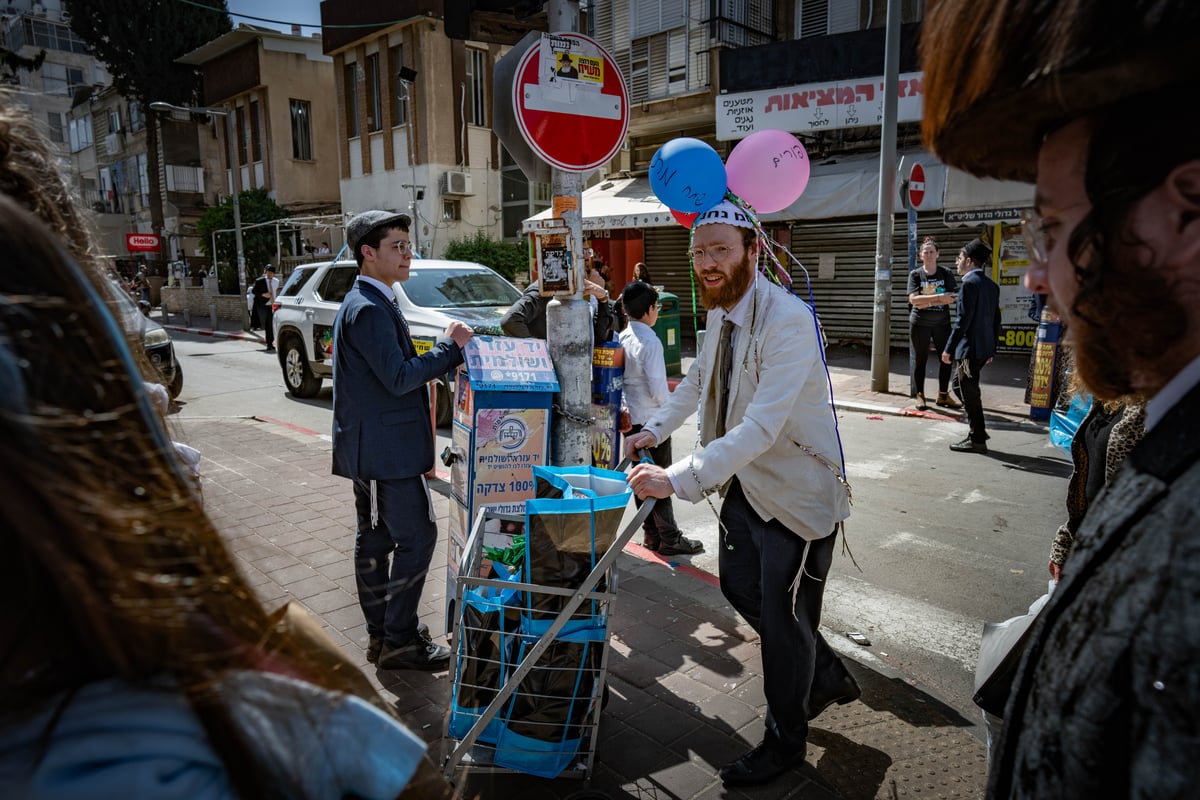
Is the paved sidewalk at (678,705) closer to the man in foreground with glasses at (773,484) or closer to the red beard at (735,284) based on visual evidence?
the man in foreground with glasses at (773,484)

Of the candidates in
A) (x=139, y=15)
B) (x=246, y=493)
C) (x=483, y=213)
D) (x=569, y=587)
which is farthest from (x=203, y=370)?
(x=139, y=15)

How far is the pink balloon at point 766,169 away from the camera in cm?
361

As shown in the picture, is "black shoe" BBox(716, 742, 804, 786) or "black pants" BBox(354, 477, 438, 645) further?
"black pants" BBox(354, 477, 438, 645)

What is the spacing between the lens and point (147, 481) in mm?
752

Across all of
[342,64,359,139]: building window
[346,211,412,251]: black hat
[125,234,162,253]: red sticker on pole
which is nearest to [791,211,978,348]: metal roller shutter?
[346,211,412,251]: black hat

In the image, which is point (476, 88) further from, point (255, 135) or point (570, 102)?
point (570, 102)

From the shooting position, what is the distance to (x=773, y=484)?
276 centimetres

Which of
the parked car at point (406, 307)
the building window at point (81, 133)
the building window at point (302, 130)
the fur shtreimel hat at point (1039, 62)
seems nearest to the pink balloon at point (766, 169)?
the fur shtreimel hat at point (1039, 62)

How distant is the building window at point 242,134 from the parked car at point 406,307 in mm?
22164

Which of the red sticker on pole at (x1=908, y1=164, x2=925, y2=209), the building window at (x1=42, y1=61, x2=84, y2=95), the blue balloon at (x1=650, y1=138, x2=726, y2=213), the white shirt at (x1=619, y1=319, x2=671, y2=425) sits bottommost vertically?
the white shirt at (x1=619, y1=319, x2=671, y2=425)

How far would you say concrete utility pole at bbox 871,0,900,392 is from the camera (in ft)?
33.1

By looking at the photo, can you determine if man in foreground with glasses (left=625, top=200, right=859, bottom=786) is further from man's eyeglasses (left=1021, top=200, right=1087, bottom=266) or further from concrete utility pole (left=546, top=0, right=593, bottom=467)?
man's eyeglasses (left=1021, top=200, right=1087, bottom=266)

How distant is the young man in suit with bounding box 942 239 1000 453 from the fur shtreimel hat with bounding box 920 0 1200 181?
24.3ft

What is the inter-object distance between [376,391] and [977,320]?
6.93m
